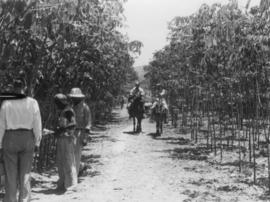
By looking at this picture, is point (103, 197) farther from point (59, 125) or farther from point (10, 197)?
point (10, 197)

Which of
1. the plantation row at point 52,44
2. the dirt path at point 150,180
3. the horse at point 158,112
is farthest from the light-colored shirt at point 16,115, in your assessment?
the horse at point 158,112

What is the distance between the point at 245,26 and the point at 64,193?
4268 millimetres

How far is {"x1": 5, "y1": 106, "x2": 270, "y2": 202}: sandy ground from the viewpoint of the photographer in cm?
878

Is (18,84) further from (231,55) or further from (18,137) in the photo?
(231,55)

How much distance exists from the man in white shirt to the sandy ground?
144cm

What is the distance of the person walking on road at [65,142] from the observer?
9.05m

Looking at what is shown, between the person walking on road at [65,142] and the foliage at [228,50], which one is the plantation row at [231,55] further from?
Result: the person walking on road at [65,142]

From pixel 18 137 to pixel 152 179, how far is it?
4.27 meters

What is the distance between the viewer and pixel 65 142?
912 cm

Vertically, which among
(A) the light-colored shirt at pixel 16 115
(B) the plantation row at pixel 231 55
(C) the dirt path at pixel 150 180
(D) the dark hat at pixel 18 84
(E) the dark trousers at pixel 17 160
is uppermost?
(B) the plantation row at pixel 231 55

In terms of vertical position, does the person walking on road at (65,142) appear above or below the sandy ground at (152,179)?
above

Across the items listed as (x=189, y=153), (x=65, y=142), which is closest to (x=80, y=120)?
(x=65, y=142)

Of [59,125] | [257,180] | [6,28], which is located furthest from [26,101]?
[257,180]

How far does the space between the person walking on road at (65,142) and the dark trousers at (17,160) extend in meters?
1.99
